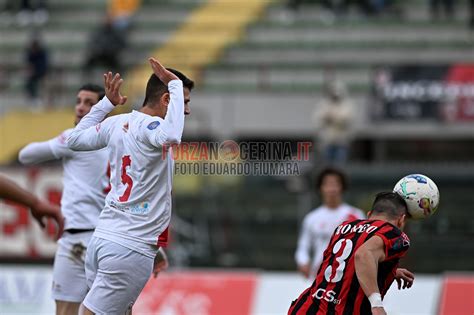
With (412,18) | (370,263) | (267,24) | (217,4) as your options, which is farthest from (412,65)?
(370,263)

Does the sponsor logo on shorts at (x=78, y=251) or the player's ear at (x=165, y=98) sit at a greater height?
the player's ear at (x=165, y=98)

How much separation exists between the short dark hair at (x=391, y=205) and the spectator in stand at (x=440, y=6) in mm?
15854

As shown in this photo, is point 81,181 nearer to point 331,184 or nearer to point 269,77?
point 331,184

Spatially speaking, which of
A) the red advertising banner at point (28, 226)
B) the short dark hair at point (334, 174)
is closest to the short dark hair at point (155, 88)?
the short dark hair at point (334, 174)

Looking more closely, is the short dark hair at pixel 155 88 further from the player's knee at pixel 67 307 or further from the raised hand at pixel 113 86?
→ the player's knee at pixel 67 307

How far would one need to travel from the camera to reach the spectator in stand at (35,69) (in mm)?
21062

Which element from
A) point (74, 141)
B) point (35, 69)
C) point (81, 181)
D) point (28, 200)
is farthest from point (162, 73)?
point (35, 69)

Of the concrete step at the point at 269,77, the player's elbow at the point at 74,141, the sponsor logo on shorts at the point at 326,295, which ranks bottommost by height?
the sponsor logo on shorts at the point at 326,295

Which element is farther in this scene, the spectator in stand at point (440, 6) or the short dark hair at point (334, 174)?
the spectator in stand at point (440, 6)

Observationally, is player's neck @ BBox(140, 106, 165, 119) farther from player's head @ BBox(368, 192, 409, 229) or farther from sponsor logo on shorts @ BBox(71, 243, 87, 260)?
sponsor logo on shorts @ BBox(71, 243, 87, 260)

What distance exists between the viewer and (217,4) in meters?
24.5

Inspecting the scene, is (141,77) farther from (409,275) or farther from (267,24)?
(409,275)

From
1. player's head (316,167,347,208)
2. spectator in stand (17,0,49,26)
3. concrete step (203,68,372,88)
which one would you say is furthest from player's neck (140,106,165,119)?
spectator in stand (17,0,49,26)

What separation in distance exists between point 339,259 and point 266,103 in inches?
563
